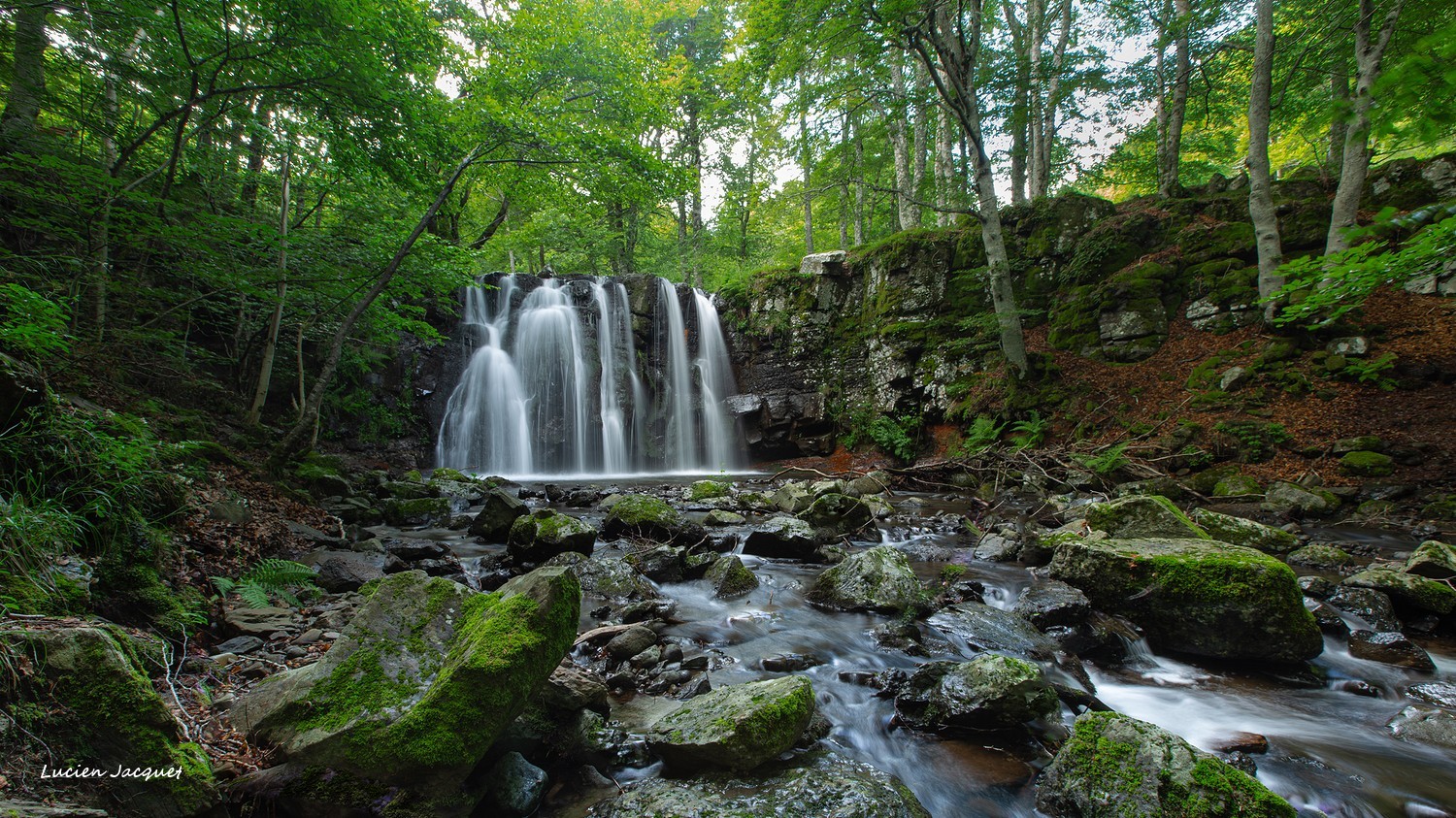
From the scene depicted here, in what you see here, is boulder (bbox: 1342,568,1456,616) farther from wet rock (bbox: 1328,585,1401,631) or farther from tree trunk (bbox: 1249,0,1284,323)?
tree trunk (bbox: 1249,0,1284,323)

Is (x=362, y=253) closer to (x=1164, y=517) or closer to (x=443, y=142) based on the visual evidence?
(x=443, y=142)

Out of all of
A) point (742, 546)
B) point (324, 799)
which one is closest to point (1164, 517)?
point (742, 546)

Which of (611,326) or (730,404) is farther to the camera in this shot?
(611,326)

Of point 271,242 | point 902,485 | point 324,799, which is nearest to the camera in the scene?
point 324,799

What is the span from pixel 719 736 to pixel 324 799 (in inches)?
55.1

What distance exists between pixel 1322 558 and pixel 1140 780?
4967 millimetres

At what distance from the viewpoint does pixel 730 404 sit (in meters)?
17.2

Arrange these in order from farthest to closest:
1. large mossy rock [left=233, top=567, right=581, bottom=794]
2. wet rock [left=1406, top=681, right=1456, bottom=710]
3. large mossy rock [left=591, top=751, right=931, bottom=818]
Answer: wet rock [left=1406, top=681, right=1456, bottom=710]
large mossy rock [left=591, top=751, right=931, bottom=818]
large mossy rock [left=233, top=567, right=581, bottom=794]

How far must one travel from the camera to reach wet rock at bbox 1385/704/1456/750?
2650 mm

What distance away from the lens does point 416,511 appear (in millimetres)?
7641

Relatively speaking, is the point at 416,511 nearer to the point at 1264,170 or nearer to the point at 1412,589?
the point at 1412,589

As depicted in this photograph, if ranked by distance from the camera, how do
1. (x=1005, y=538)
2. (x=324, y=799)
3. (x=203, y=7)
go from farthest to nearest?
(x=1005, y=538), (x=203, y=7), (x=324, y=799)

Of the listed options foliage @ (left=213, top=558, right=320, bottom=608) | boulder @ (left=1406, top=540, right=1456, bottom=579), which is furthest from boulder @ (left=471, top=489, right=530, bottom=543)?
boulder @ (left=1406, top=540, right=1456, bottom=579)

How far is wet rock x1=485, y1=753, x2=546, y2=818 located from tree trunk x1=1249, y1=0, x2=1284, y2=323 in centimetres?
1239
